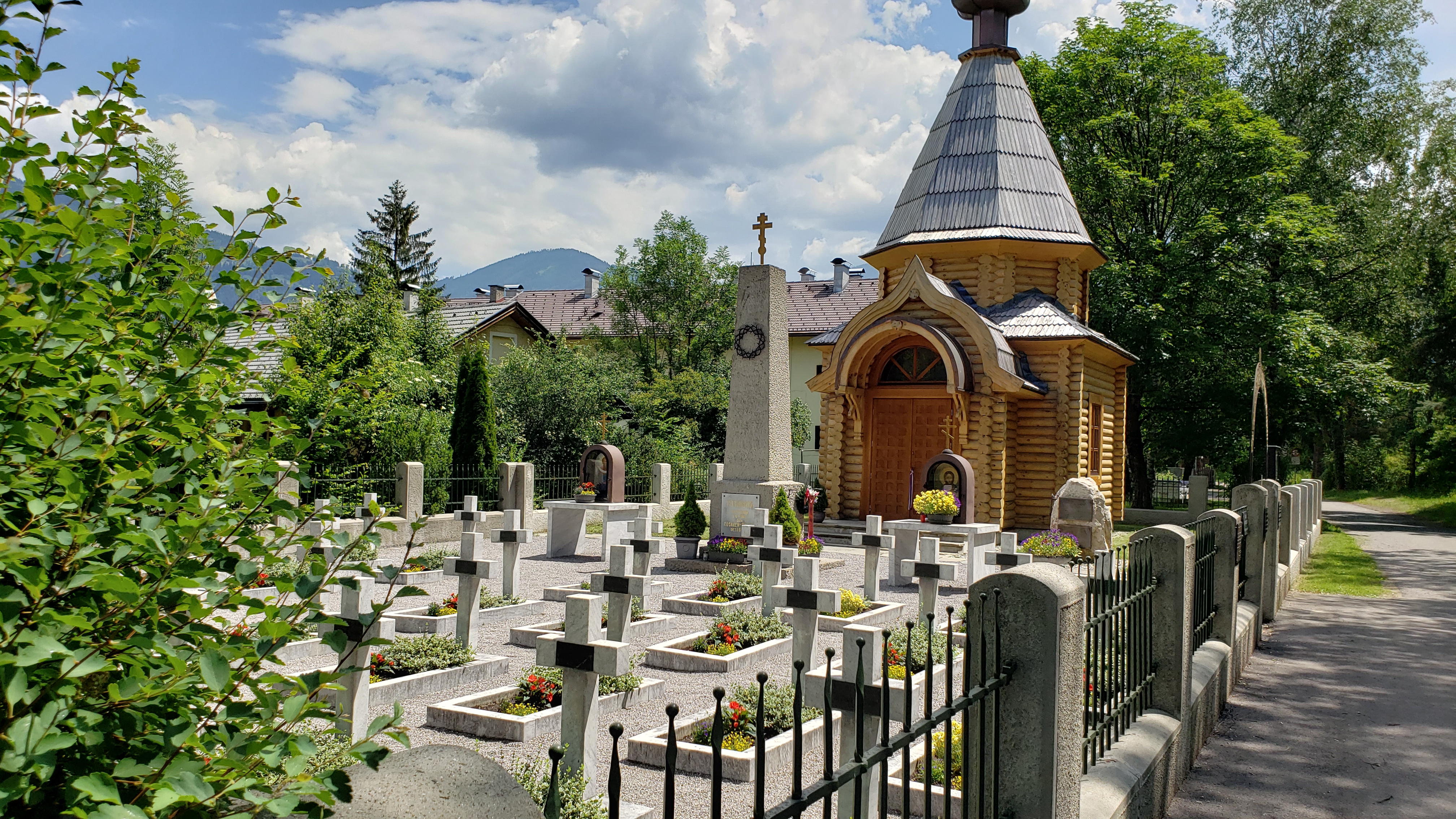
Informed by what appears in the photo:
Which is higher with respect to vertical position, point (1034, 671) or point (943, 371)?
point (943, 371)

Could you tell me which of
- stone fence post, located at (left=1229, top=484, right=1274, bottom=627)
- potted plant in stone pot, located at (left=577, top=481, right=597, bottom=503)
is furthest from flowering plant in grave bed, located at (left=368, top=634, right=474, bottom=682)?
potted plant in stone pot, located at (left=577, top=481, right=597, bottom=503)

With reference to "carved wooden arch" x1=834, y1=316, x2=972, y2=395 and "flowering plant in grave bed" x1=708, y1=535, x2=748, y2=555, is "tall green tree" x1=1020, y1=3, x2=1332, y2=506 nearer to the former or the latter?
"carved wooden arch" x1=834, y1=316, x2=972, y2=395

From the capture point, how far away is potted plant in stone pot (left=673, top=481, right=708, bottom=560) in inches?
618

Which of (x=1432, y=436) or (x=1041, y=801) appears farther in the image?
(x=1432, y=436)

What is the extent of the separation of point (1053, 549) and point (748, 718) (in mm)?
8582

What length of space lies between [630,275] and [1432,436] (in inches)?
1398

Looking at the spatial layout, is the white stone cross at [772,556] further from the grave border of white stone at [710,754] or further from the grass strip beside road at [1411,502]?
the grass strip beside road at [1411,502]

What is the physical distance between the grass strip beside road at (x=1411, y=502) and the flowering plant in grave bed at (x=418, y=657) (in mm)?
29250

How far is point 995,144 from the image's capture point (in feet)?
78.6

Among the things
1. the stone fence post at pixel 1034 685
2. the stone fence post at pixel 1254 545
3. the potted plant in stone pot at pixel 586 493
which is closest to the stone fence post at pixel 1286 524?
the stone fence post at pixel 1254 545

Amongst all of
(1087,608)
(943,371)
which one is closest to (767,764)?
(1087,608)

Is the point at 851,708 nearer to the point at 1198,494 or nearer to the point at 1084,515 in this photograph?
the point at 1084,515

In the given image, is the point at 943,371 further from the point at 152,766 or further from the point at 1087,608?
the point at 152,766

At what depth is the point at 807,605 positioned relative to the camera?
23.9 feet
